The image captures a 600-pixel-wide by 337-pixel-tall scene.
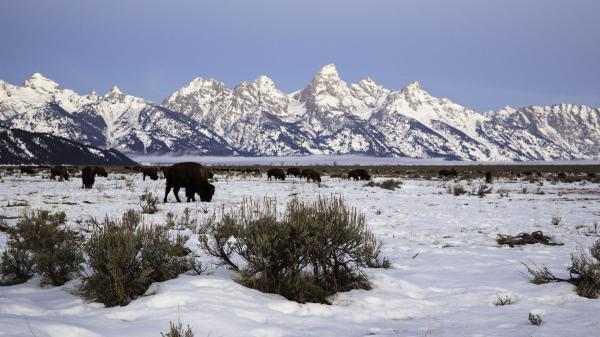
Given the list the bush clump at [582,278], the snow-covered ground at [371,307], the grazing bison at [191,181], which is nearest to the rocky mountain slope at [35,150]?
the grazing bison at [191,181]

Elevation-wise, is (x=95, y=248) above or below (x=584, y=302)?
above

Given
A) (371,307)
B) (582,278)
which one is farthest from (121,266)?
(582,278)

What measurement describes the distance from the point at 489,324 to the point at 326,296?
1.91 meters

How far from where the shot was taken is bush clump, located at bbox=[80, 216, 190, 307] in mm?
5163

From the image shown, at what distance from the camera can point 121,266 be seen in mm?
5289

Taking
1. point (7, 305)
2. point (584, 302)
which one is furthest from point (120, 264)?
point (584, 302)

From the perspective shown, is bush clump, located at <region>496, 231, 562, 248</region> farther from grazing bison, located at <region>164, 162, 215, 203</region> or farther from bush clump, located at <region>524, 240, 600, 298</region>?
grazing bison, located at <region>164, 162, 215, 203</region>

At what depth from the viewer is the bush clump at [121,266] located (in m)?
5.16

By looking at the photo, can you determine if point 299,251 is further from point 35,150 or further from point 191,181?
point 35,150

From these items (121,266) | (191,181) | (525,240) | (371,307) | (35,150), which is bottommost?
(371,307)

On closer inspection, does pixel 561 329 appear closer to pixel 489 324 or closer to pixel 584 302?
pixel 489 324

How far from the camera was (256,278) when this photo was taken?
5887 millimetres

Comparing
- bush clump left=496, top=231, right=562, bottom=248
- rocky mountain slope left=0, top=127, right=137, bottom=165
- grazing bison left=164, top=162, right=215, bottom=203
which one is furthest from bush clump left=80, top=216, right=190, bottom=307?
rocky mountain slope left=0, top=127, right=137, bottom=165

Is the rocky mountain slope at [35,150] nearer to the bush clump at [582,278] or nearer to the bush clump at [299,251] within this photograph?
the bush clump at [299,251]
